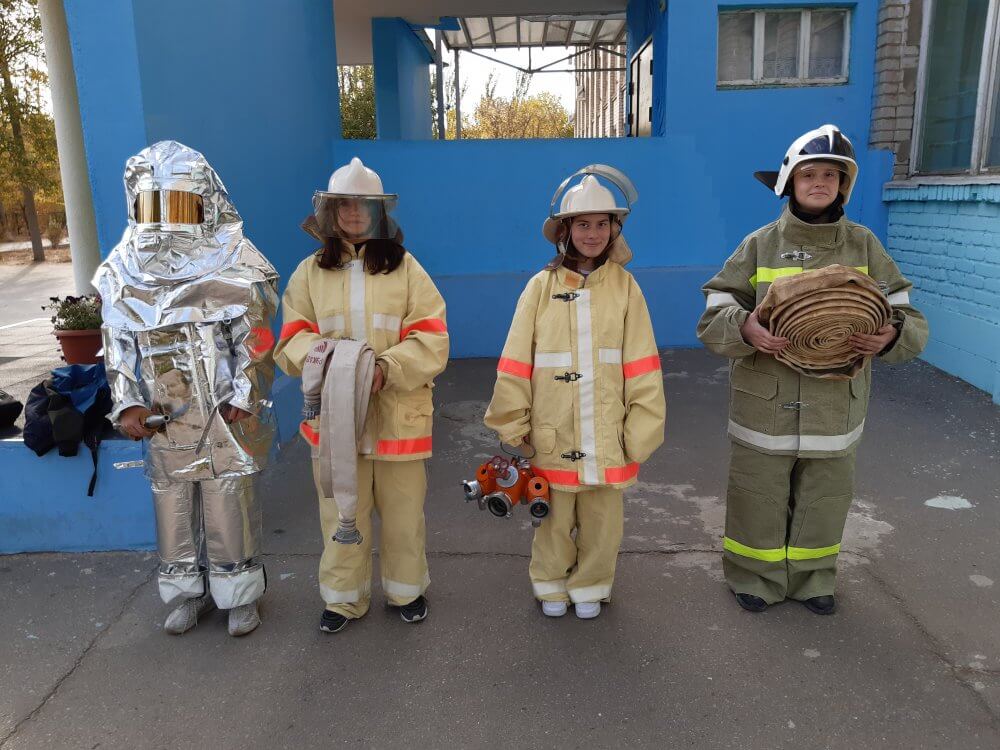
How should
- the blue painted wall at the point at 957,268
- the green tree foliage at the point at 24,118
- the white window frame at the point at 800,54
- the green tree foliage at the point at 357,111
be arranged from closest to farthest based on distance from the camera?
the blue painted wall at the point at 957,268 → the white window frame at the point at 800,54 → the green tree foliage at the point at 24,118 → the green tree foliage at the point at 357,111

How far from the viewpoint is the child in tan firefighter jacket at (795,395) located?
286 cm

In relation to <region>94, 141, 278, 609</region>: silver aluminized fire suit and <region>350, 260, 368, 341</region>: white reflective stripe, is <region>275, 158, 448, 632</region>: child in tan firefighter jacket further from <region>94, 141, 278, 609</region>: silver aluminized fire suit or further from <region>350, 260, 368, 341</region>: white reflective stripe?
<region>94, 141, 278, 609</region>: silver aluminized fire suit

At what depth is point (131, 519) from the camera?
377cm

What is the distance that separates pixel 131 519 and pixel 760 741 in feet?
10.2

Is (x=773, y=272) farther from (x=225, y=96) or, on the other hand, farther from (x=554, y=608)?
(x=225, y=96)

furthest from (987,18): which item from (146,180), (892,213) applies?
(146,180)

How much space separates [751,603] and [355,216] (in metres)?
2.33

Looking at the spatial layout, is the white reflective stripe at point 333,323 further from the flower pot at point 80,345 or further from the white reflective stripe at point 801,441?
the flower pot at point 80,345

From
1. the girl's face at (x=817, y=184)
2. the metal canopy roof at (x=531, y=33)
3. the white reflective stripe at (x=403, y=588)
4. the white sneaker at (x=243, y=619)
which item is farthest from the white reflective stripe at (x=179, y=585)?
the metal canopy roof at (x=531, y=33)

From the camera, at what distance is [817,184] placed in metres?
2.86

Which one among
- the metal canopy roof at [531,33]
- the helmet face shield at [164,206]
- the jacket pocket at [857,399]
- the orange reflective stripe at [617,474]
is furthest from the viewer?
the metal canopy roof at [531,33]

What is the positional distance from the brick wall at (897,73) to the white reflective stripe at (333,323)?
6775 mm

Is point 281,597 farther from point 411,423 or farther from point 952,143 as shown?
point 952,143

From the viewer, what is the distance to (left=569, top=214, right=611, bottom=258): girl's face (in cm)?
283
